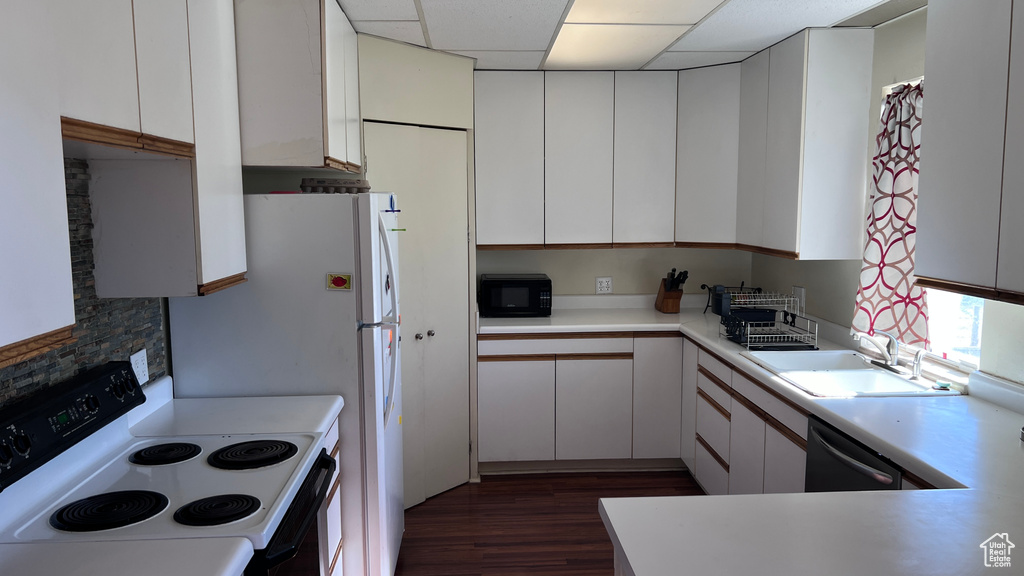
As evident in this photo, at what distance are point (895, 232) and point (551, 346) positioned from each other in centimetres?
177

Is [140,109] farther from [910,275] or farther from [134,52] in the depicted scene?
[910,275]

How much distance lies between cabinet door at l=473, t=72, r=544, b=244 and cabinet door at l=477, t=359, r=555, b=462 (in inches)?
30.0

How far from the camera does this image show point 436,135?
3.30 meters

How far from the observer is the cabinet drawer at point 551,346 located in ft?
11.9

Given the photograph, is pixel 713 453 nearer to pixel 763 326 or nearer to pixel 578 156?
pixel 763 326

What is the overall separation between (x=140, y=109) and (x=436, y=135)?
196cm

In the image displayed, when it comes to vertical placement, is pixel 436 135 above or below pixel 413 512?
above

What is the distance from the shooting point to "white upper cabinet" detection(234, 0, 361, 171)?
2.19 meters

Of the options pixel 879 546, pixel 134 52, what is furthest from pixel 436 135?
pixel 879 546

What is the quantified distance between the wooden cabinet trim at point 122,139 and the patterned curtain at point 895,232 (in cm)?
260

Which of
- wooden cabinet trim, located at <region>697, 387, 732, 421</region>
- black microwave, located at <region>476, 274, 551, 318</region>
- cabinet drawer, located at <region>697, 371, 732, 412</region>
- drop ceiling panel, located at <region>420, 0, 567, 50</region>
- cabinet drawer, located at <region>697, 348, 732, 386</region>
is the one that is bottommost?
wooden cabinet trim, located at <region>697, 387, 732, 421</region>

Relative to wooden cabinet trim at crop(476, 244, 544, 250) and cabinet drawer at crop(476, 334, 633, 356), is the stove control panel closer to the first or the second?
cabinet drawer at crop(476, 334, 633, 356)

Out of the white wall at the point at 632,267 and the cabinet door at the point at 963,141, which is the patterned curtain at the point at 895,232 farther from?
the white wall at the point at 632,267

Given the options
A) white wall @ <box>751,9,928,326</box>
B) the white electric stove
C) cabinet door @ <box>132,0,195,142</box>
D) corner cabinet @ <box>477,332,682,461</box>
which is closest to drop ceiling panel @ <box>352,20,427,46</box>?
cabinet door @ <box>132,0,195,142</box>
